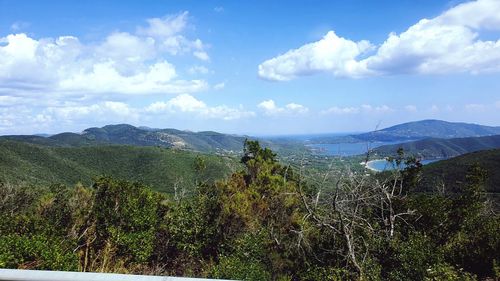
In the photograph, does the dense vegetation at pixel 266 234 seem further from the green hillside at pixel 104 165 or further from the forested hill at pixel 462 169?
the green hillside at pixel 104 165

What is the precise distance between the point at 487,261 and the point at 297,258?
17.3 feet

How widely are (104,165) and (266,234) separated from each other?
308 ft

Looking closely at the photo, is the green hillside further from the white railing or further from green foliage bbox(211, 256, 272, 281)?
the white railing

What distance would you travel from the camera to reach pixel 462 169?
65312 mm

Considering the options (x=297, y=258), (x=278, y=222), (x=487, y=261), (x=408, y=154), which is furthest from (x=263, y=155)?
(x=487, y=261)

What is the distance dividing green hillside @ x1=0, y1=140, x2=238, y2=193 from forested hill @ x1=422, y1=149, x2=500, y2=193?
111 ft

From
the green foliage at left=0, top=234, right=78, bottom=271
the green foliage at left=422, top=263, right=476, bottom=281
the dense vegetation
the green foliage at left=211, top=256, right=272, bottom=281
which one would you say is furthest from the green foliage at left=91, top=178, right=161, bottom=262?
the green foliage at left=422, top=263, right=476, bottom=281

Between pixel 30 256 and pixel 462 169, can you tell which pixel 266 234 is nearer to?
pixel 30 256

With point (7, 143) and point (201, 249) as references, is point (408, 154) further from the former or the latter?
point (7, 143)

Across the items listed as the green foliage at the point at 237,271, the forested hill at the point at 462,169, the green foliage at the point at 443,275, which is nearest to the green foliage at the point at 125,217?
the green foliage at the point at 237,271

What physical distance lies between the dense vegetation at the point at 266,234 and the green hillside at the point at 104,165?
5178 cm

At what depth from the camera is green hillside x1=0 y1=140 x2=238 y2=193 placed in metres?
75.4

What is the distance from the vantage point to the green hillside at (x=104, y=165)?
247ft

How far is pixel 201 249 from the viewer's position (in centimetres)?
1497
